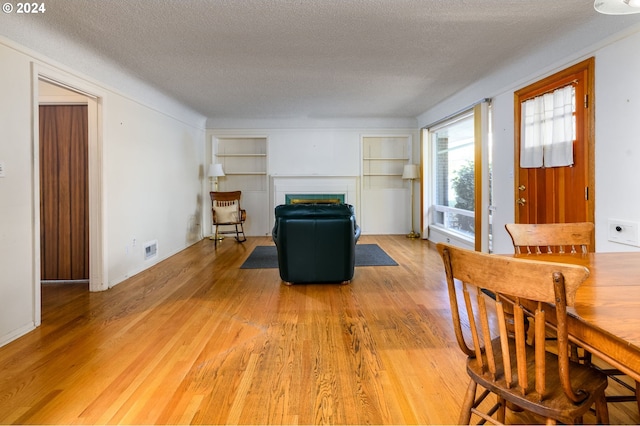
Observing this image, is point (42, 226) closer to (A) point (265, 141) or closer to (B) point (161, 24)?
(B) point (161, 24)

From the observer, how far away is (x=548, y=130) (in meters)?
3.26

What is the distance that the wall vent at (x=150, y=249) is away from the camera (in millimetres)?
4547

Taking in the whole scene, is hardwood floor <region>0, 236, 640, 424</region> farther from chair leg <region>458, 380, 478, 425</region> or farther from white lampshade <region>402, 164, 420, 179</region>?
white lampshade <region>402, 164, 420, 179</region>

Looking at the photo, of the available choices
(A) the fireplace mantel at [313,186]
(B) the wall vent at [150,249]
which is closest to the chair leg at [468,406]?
(B) the wall vent at [150,249]

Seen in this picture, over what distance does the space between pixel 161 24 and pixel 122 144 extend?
171cm

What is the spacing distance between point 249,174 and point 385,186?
2.87m

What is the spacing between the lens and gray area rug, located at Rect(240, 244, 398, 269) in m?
4.69

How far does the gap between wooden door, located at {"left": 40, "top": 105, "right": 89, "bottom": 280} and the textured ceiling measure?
0.90 meters

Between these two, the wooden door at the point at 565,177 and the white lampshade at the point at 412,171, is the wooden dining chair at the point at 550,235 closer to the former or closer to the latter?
the wooden door at the point at 565,177

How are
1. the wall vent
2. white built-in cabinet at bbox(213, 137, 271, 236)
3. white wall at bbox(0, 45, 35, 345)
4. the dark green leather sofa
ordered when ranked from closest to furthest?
white wall at bbox(0, 45, 35, 345), the dark green leather sofa, the wall vent, white built-in cabinet at bbox(213, 137, 271, 236)

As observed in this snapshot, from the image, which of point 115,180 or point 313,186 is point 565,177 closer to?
point 115,180

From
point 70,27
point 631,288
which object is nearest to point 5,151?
point 70,27

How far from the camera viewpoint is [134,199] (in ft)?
14.0

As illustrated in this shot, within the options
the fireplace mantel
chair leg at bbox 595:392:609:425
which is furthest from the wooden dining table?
the fireplace mantel
